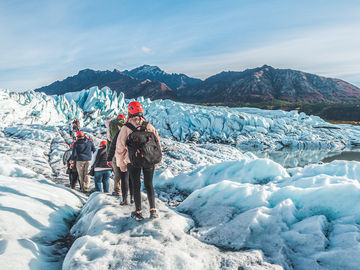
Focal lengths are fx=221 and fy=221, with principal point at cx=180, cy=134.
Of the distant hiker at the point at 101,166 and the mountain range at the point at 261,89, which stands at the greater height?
the mountain range at the point at 261,89

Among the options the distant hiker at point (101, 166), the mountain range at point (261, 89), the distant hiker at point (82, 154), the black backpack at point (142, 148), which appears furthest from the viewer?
the mountain range at point (261, 89)

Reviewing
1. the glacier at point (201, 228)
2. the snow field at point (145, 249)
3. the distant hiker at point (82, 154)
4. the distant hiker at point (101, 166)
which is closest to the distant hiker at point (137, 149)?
the snow field at point (145, 249)

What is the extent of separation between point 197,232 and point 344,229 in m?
1.72

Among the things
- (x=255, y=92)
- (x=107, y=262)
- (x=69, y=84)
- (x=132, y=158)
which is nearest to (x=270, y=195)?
(x=132, y=158)

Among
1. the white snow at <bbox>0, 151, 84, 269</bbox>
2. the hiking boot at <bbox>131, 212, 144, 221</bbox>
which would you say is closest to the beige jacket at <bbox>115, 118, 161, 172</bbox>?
the hiking boot at <bbox>131, 212, 144, 221</bbox>

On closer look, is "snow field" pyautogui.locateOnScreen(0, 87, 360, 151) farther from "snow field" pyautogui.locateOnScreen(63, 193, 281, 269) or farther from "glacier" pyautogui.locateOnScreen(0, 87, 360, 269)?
"snow field" pyautogui.locateOnScreen(63, 193, 281, 269)

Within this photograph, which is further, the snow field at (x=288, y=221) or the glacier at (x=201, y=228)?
the snow field at (x=288, y=221)

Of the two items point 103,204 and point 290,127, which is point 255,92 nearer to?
point 290,127

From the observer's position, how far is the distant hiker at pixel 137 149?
2773 millimetres

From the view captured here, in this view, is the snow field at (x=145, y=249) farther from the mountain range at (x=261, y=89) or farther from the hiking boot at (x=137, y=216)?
the mountain range at (x=261, y=89)

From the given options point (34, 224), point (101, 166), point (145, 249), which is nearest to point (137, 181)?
point (145, 249)

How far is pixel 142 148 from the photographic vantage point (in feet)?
9.07

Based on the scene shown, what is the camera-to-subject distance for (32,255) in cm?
231

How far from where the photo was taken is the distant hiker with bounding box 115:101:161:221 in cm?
277
